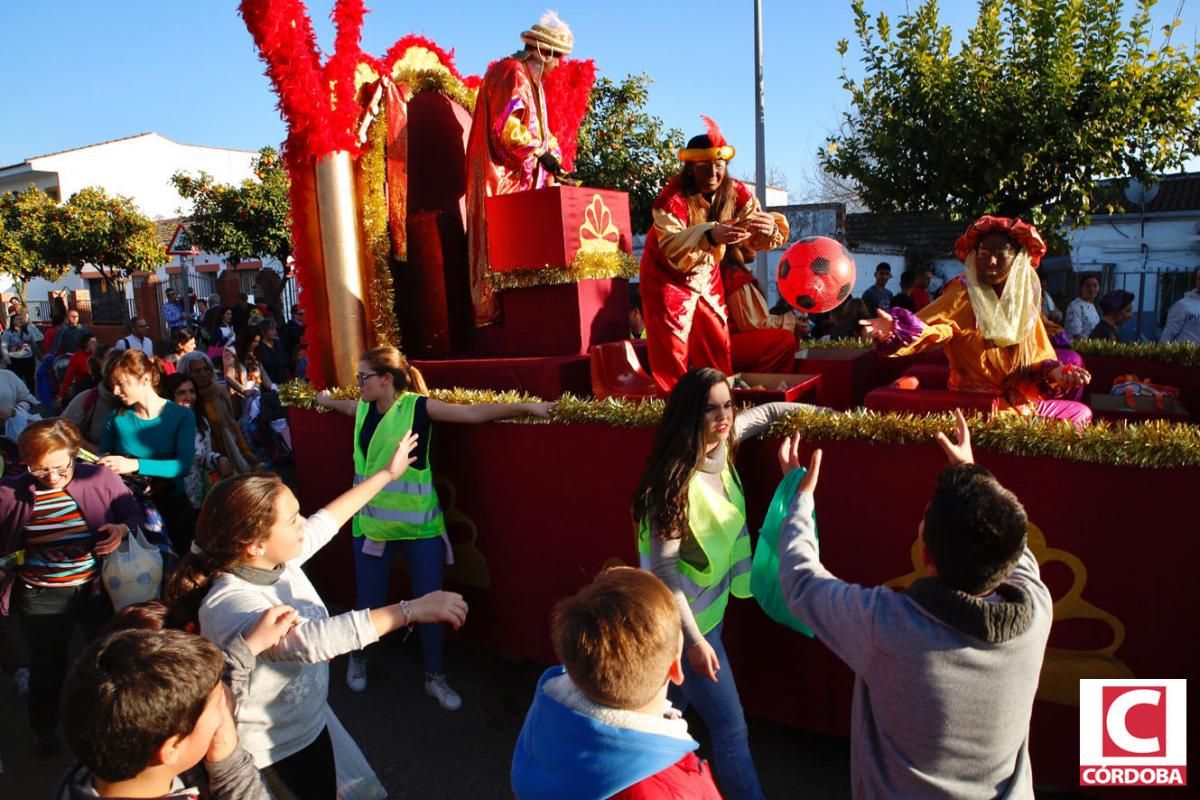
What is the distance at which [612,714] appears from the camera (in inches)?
52.0

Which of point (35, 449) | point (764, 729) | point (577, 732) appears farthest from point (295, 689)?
point (764, 729)

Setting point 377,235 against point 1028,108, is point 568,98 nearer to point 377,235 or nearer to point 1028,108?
point 377,235

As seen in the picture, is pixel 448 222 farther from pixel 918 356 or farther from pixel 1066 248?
pixel 1066 248

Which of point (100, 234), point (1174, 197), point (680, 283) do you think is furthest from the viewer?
point (100, 234)

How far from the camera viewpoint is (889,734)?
5.44 ft

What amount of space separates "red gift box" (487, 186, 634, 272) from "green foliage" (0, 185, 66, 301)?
21.1m

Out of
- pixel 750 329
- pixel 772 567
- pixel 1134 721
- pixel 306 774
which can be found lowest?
pixel 1134 721

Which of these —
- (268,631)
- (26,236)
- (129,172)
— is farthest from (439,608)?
(129,172)

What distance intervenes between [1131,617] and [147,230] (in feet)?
78.1

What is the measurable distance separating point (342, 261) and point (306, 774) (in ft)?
10.4

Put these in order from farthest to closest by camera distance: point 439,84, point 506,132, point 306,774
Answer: point 439,84 < point 506,132 < point 306,774

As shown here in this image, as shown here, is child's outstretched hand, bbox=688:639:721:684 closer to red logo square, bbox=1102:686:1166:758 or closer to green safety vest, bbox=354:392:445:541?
red logo square, bbox=1102:686:1166:758

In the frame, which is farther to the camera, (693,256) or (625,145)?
(625,145)

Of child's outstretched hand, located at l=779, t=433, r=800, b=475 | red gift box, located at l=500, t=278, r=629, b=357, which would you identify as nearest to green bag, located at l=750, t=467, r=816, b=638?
child's outstretched hand, located at l=779, t=433, r=800, b=475
